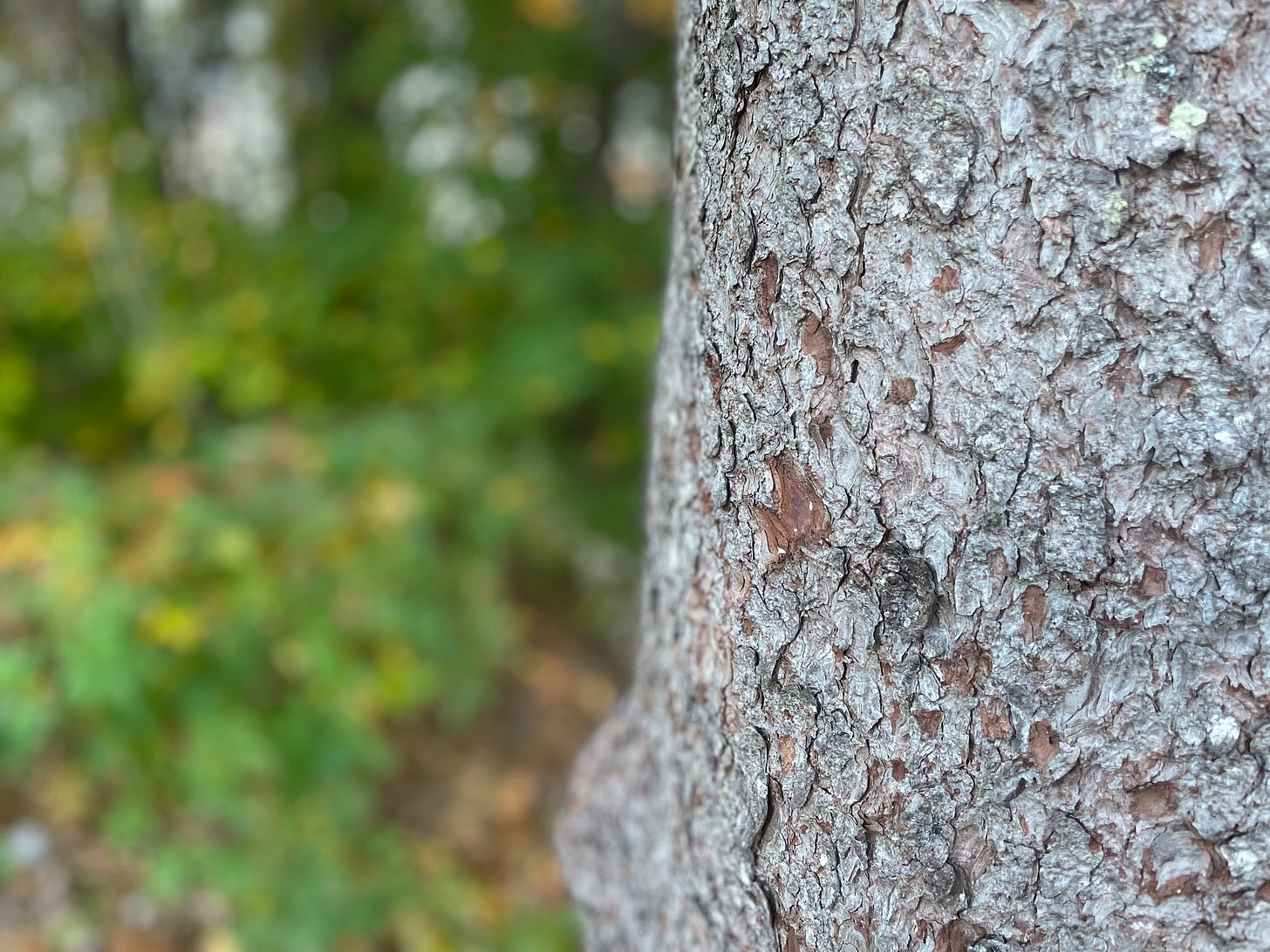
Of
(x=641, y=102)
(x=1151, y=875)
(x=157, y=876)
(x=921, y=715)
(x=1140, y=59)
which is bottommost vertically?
(x=157, y=876)

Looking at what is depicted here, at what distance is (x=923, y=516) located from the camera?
76cm

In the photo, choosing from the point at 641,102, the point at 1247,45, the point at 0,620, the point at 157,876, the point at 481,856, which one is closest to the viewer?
the point at 1247,45

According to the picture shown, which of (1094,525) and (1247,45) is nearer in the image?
(1247,45)

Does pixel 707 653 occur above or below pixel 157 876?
above

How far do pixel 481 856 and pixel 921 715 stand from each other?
270 centimetres

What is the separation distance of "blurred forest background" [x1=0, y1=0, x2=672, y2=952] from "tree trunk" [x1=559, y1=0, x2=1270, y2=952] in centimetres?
187

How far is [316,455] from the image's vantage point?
2.71 metres

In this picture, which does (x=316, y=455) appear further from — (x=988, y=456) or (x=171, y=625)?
(x=988, y=456)

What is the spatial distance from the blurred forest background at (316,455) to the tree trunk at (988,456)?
6.13 feet

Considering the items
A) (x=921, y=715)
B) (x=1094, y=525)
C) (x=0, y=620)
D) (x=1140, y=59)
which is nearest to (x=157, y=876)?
(x=0, y=620)

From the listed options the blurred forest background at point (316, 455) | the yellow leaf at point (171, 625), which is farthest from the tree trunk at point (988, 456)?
the blurred forest background at point (316, 455)

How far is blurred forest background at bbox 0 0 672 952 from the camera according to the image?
2451 mm

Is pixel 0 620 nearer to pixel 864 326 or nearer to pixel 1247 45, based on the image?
pixel 864 326

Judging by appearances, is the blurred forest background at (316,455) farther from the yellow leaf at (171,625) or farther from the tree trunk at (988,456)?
the tree trunk at (988,456)
